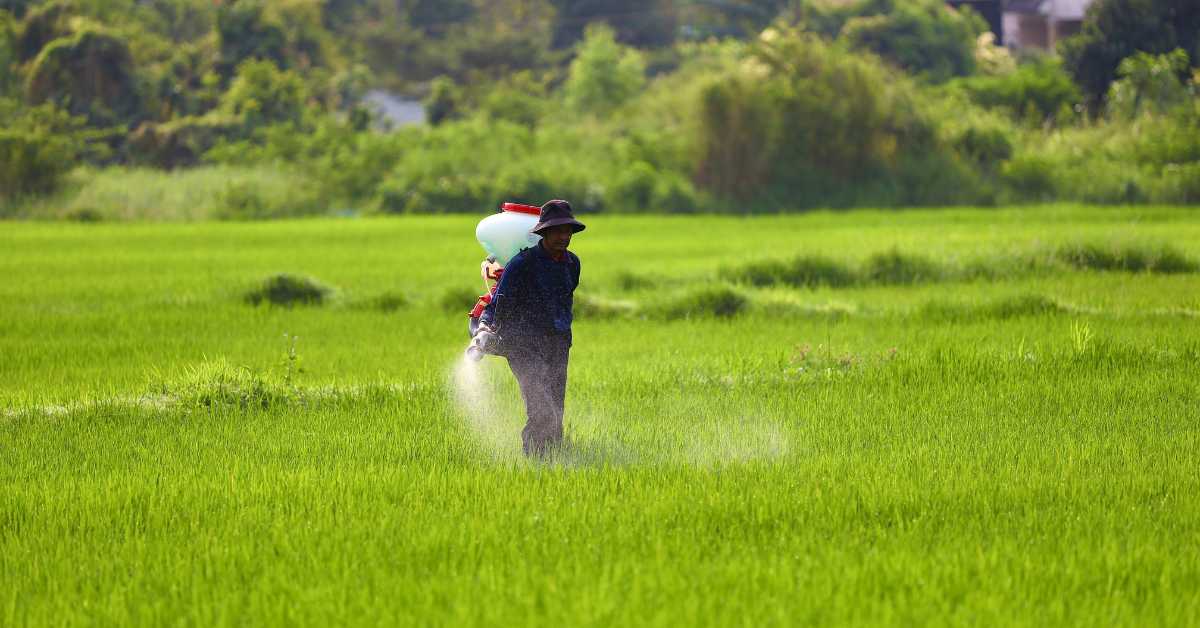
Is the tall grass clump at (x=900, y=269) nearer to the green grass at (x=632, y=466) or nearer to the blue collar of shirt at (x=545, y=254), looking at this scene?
the green grass at (x=632, y=466)

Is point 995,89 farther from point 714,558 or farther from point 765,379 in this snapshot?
point 714,558

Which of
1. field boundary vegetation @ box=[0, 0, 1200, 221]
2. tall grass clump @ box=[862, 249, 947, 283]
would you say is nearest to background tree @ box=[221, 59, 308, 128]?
field boundary vegetation @ box=[0, 0, 1200, 221]

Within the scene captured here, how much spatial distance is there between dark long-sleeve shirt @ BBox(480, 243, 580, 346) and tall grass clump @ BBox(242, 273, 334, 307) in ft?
26.4

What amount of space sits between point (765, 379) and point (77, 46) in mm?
30050

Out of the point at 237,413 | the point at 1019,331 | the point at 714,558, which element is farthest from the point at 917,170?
the point at 714,558

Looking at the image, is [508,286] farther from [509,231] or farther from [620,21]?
[620,21]

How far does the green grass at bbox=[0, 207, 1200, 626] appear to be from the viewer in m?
4.30

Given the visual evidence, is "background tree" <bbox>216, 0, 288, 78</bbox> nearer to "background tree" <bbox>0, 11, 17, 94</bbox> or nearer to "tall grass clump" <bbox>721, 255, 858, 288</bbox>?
"background tree" <bbox>0, 11, 17, 94</bbox>

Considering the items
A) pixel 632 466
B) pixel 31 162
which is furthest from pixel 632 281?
pixel 31 162

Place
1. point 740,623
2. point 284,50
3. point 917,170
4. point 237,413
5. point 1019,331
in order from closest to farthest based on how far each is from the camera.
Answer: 1. point 740,623
2. point 237,413
3. point 1019,331
4. point 917,170
5. point 284,50

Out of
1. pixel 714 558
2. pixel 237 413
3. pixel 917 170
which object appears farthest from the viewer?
pixel 917 170

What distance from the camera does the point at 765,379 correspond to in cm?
846

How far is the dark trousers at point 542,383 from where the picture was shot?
6.05 m

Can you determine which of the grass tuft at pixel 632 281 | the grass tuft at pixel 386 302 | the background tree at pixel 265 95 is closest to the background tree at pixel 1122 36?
the background tree at pixel 265 95
